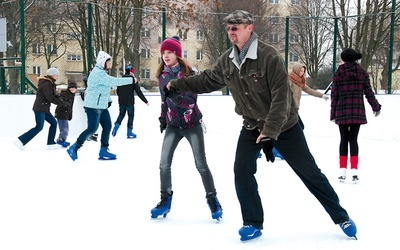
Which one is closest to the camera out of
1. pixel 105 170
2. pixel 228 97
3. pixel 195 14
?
pixel 105 170

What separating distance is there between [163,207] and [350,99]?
2.61 meters

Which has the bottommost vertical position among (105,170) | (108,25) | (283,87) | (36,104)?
(105,170)

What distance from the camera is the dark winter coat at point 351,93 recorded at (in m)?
5.85

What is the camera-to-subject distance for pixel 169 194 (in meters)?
4.44

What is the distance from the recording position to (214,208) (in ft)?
14.0

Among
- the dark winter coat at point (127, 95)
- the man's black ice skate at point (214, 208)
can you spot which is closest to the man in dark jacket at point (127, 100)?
the dark winter coat at point (127, 95)

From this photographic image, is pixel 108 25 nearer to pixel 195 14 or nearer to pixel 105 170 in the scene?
pixel 195 14

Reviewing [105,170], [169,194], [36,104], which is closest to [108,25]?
[36,104]

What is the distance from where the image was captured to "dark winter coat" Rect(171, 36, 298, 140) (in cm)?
338

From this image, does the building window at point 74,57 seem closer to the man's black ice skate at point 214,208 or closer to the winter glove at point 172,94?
the man's black ice skate at point 214,208

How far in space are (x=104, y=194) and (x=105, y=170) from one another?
156cm

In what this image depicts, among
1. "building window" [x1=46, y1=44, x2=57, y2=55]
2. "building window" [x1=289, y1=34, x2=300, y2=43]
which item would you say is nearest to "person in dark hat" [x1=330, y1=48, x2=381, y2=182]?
"building window" [x1=289, y1=34, x2=300, y2=43]

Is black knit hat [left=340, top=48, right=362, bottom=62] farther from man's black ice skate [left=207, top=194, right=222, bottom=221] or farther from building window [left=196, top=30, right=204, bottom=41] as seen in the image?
building window [left=196, top=30, right=204, bottom=41]

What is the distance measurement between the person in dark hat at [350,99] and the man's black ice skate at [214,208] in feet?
7.21
